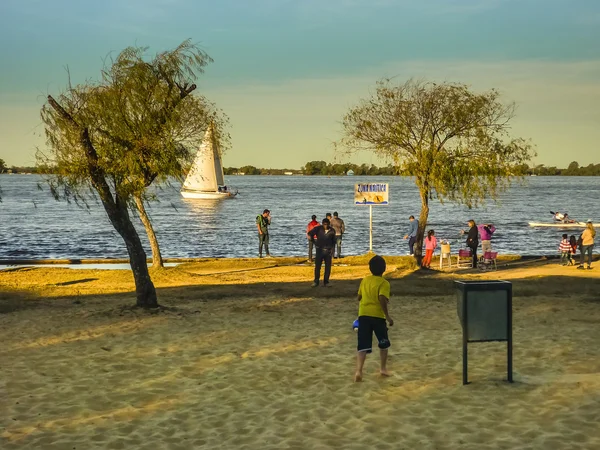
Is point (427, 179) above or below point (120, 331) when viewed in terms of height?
above

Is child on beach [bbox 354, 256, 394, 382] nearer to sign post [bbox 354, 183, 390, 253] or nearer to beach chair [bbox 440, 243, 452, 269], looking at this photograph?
beach chair [bbox 440, 243, 452, 269]

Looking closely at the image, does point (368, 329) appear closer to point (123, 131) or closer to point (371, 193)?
point (123, 131)

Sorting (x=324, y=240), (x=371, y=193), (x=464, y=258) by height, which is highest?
(x=371, y=193)

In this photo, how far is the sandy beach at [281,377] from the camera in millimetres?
7945

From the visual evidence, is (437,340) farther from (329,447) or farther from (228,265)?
(228,265)

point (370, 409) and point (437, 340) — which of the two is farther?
point (437, 340)

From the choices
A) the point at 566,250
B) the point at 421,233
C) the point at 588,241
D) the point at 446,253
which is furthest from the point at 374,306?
the point at 566,250

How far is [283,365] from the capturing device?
1114cm

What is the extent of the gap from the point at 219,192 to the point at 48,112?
99.8 m

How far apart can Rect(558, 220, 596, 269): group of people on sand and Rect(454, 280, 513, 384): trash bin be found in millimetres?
16529

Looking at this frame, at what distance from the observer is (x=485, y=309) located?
30.5 feet

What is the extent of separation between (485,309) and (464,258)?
18049 millimetres

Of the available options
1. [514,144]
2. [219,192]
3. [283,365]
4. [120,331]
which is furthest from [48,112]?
[219,192]

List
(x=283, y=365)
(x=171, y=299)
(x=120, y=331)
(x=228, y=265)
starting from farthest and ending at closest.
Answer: (x=228, y=265), (x=171, y=299), (x=120, y=331), (x=283, y=365)
